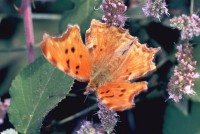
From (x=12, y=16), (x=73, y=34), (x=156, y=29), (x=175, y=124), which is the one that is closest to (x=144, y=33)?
(x=156, y=29)

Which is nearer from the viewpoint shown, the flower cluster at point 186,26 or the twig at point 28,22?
the flower cluster at point 186,26

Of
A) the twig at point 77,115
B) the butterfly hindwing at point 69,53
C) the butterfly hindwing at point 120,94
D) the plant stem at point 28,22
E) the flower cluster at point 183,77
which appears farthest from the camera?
the twig at point 77,115

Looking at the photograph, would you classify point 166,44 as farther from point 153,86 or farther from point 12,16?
point 12,16

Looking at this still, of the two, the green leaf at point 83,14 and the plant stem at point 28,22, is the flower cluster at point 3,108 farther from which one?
the green leaf at point 83,14

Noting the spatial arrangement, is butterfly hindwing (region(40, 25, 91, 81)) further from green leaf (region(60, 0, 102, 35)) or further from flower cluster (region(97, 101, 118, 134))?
green leaf (region(60, 0, 102, 35))

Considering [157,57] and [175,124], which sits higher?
[157,57]

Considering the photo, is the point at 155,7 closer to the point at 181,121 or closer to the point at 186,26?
the point at 186,26

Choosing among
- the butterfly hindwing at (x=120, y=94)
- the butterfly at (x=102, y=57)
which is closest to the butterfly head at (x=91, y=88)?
the butterfly at (x=102, y=57)
